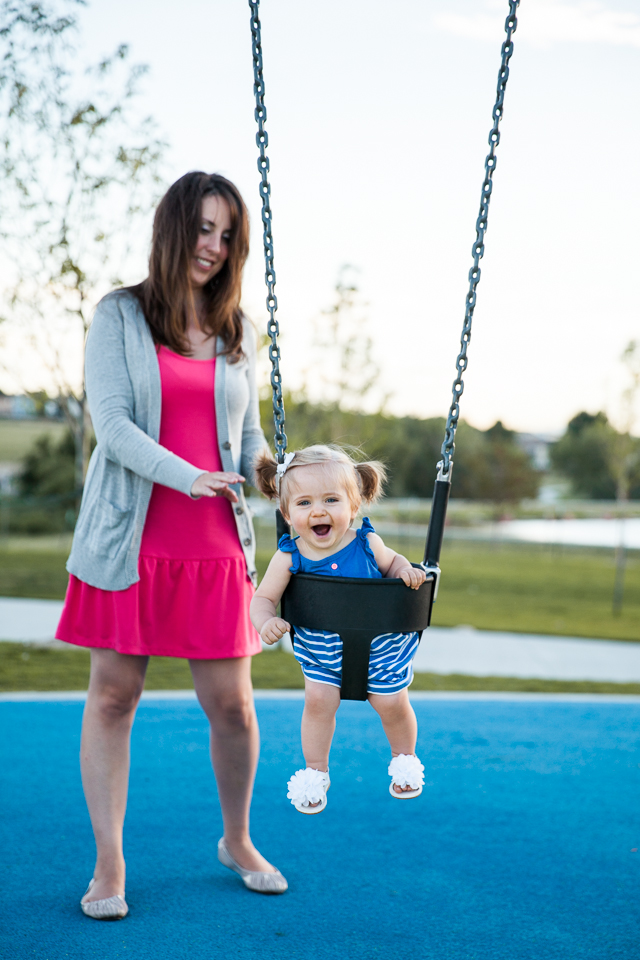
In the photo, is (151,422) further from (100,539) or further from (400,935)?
(400,935)

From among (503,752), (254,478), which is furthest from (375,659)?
(503,752)

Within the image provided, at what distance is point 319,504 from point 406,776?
0.63 meters

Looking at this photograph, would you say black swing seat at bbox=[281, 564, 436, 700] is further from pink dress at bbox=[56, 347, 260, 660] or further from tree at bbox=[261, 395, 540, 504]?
tree at bbox=[261, 395, 540, 504]

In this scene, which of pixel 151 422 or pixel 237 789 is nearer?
pixel 151 422

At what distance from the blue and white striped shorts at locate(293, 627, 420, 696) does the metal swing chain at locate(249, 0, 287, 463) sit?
0.41 metres

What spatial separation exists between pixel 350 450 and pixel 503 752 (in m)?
2.40

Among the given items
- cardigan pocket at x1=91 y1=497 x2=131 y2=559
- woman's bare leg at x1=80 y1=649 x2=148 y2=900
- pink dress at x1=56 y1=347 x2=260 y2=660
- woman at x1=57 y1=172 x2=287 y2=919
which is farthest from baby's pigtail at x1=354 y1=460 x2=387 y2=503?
woman's bare leg at x1=80 y1=649 x2=148 y2=900

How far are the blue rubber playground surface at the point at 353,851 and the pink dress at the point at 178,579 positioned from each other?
2.44 ft

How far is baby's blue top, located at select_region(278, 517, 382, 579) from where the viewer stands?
6.51 feet

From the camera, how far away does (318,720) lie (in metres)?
1.94

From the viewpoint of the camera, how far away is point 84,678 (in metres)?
5.72

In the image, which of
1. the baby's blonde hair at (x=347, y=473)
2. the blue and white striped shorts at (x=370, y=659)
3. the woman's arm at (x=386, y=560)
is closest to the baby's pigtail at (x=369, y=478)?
the baby's blonde hair at (x=347, y=473)

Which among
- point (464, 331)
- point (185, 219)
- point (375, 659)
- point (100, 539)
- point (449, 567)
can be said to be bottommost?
point (449, 567)

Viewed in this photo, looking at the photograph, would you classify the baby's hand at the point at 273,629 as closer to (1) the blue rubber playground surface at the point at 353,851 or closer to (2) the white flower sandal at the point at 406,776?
(2) the white flower sandal at the point at 406,776
